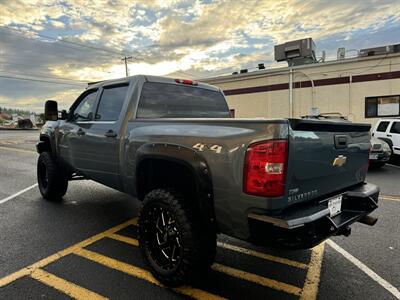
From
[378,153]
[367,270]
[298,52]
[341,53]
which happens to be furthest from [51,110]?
[341,53]

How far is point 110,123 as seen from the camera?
4234 mm

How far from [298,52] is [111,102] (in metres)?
18.1

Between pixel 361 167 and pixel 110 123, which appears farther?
pixel 110 123

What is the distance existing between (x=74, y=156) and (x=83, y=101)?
2.90 ft

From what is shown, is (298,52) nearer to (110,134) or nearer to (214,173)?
(110,134)

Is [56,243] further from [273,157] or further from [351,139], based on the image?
[351,139]

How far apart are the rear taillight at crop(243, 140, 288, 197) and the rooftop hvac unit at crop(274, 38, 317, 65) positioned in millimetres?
19378

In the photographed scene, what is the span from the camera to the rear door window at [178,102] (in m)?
4.10

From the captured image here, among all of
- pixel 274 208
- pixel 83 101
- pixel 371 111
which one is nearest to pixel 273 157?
pixel 274 208

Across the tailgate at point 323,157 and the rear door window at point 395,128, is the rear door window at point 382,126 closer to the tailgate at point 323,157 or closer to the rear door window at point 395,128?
the rear door window at point 395,128

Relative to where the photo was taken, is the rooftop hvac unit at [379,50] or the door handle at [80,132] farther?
the rooftop hvac unit at [379,50]

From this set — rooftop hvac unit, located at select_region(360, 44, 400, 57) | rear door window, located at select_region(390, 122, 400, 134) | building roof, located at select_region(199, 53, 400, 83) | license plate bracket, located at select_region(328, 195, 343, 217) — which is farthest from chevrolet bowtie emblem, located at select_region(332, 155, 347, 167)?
rooftop hvac unit, located at select_region(360, 44, 400, 57)

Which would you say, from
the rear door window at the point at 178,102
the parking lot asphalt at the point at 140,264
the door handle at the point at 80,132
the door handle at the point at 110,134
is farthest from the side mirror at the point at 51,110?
the rear door window at the point at 178,102

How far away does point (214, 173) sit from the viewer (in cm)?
277
